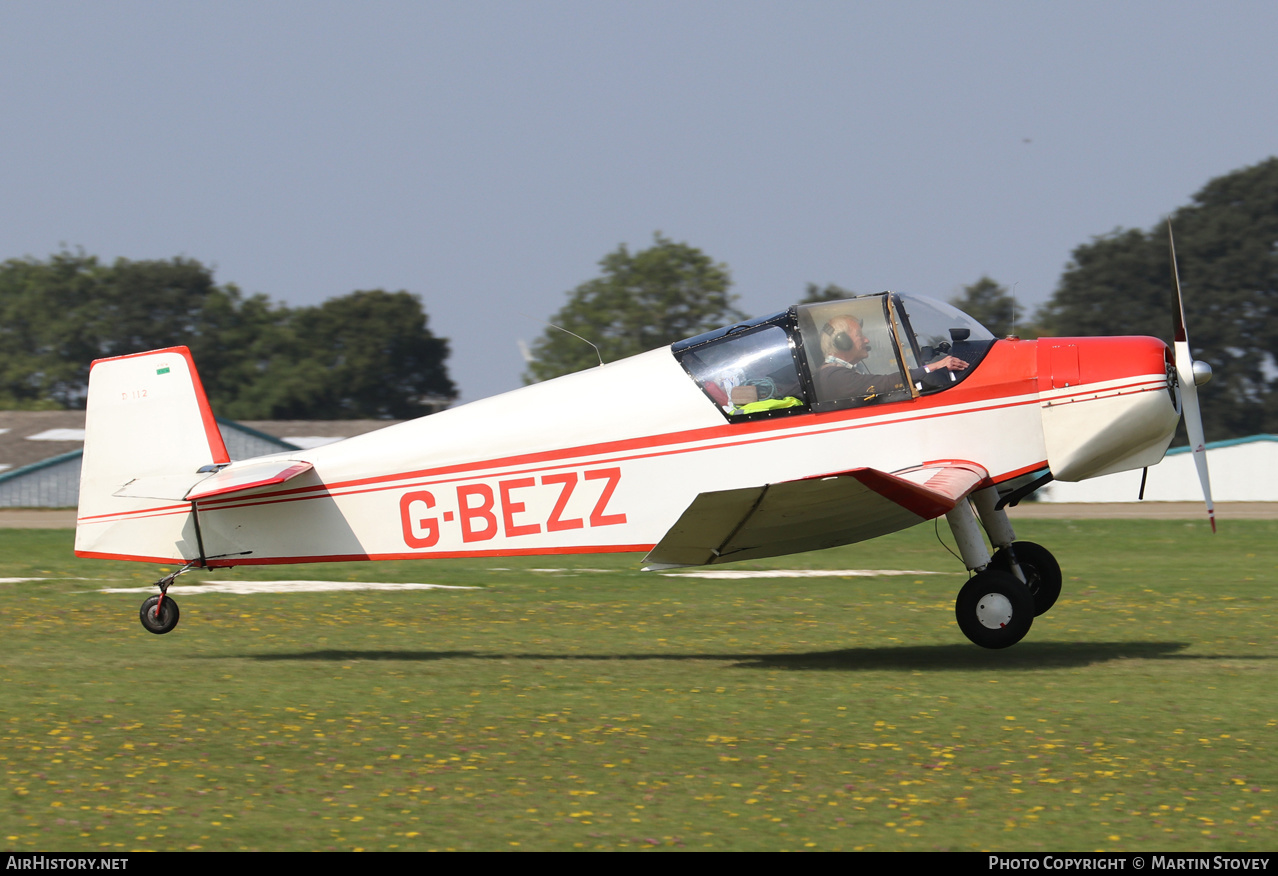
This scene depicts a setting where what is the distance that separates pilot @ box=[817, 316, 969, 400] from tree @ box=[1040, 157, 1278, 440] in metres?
67.3

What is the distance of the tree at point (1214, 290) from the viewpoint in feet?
242

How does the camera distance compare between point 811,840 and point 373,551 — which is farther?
point 373,551

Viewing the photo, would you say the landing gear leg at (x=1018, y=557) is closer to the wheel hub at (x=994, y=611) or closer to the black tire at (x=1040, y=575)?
the black tire at (x=1040, y=575)

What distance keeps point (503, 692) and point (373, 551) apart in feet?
6.69

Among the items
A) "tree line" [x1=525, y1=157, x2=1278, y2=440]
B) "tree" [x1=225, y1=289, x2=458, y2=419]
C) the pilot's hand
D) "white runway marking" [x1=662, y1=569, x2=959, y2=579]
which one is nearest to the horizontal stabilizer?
the pilot's hand

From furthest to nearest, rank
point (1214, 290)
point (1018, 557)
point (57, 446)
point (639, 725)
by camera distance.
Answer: point (1214, 290), point (57, 446), point (1018, 557), point (639, 725)

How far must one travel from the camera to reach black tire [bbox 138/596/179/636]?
37.8 ft

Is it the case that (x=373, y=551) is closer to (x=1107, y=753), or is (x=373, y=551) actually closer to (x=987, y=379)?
(x=987, y=379)

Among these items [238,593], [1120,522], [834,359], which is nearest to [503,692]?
[834,359]

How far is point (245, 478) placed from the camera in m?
10.7

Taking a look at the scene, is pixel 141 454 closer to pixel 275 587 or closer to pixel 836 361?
pixel 275 587

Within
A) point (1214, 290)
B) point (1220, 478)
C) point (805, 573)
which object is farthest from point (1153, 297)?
point (805, 573)

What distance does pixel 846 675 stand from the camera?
391 inches

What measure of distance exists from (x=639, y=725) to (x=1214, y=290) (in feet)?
253
